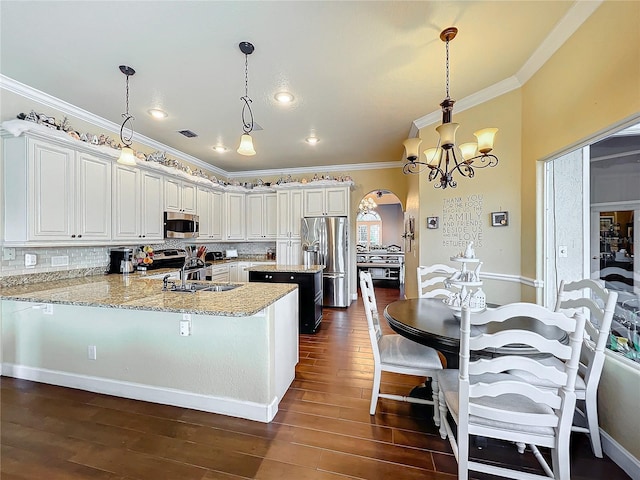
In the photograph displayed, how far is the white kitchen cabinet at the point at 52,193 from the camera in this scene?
95.2 inches

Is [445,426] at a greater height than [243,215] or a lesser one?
lesser

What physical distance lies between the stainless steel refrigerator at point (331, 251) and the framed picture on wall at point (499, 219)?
253 cm

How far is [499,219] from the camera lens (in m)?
2.84

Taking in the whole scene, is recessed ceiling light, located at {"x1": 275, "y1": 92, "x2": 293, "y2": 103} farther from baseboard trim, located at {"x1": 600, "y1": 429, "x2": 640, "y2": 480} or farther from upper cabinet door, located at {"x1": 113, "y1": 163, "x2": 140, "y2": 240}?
baseboard trim, located at {"x1": 600, "y1": 429, "x2": 640, "y2": 480}

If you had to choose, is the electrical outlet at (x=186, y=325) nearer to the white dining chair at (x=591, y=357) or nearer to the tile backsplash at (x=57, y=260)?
the tile backsplash at (x=57, y=260)

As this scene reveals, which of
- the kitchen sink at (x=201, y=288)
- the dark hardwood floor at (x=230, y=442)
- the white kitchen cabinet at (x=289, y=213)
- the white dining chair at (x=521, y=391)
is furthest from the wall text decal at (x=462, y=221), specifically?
the white kitchen cabinet at (x=289, y=213)

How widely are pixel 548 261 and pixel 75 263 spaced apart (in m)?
4.94

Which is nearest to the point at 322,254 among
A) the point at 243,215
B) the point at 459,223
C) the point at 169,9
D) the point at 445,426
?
the point at 243,215

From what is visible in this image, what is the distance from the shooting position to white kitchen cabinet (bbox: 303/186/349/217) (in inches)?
201

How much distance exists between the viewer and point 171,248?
4.51m

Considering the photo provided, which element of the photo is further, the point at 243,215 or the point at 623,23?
the point at 243,215

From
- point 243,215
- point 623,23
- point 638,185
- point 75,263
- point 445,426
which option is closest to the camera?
point 623,23

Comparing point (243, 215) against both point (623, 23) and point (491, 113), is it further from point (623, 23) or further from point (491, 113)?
point (623, 23)

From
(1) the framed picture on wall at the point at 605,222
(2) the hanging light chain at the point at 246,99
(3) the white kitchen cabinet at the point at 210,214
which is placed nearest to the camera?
(1) the framed picture on wall at the point at 605,222
